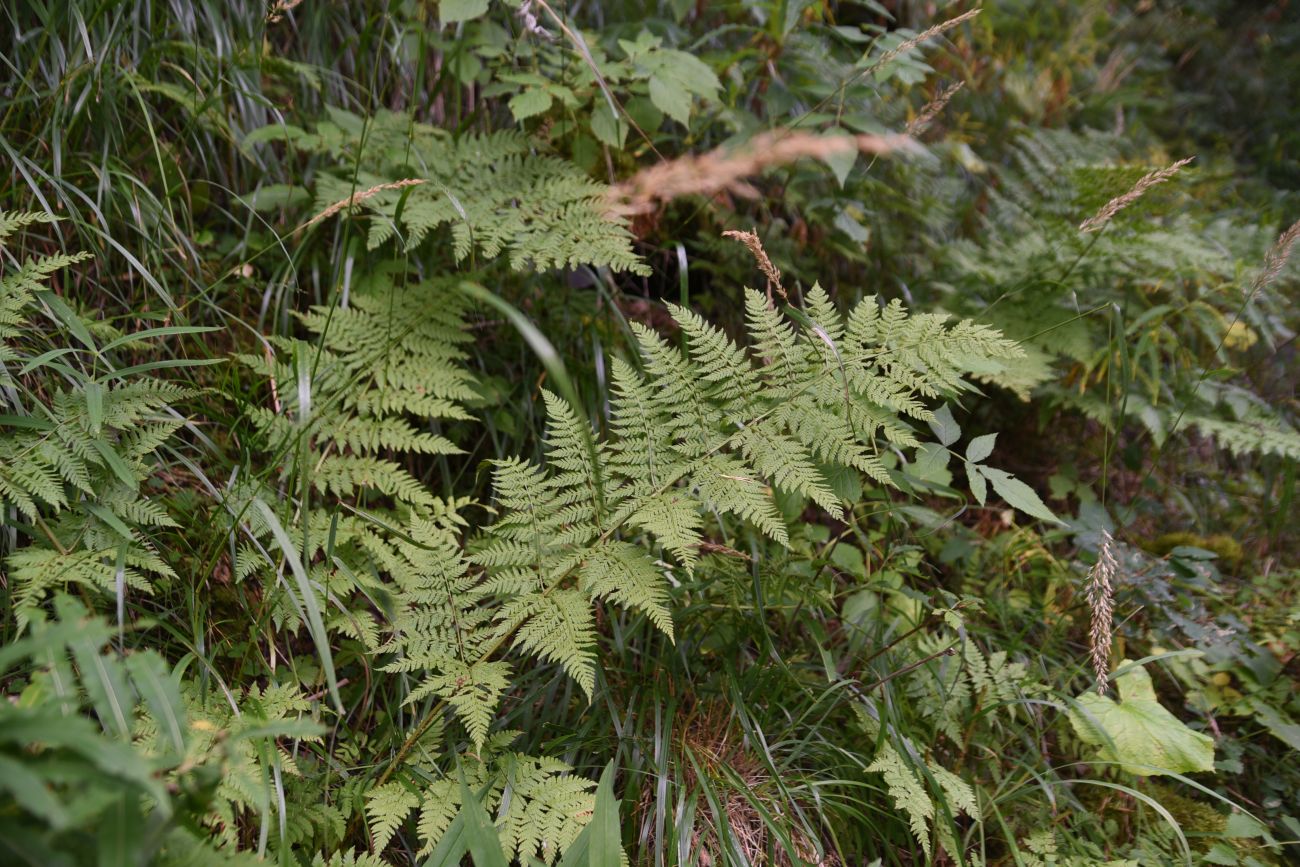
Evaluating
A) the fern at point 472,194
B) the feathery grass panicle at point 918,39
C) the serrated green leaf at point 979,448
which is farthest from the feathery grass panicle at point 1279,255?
the fern at point 472,194

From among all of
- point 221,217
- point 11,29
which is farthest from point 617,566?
point 11,29

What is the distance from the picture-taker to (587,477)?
1619 mm

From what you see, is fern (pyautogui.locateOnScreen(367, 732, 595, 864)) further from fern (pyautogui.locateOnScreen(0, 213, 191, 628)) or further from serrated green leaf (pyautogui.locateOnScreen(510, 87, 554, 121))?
serrated green leaf (pyautogui.locateOnScreen(510, 87, 554, 121))

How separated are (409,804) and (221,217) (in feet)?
6.04

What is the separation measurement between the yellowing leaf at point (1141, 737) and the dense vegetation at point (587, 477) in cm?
1

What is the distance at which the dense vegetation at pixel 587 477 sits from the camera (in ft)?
4.91

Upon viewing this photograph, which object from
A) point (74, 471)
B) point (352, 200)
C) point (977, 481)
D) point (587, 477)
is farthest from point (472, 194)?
point (977, 481)

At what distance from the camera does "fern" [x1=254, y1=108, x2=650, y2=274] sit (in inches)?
77.8

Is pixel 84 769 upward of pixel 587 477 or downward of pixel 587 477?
upward

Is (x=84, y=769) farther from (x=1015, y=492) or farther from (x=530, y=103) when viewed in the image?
(x=530, y=103)

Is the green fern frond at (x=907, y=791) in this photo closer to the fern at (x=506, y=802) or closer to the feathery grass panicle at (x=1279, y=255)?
the fern at (x=506, y=802)

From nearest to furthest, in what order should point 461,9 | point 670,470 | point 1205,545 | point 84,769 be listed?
point 84,769
point 670,470
point 461,9
point 1205,545

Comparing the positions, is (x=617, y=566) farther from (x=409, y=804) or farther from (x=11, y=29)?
(x=11, y=29)

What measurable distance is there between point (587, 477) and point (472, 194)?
100cm
